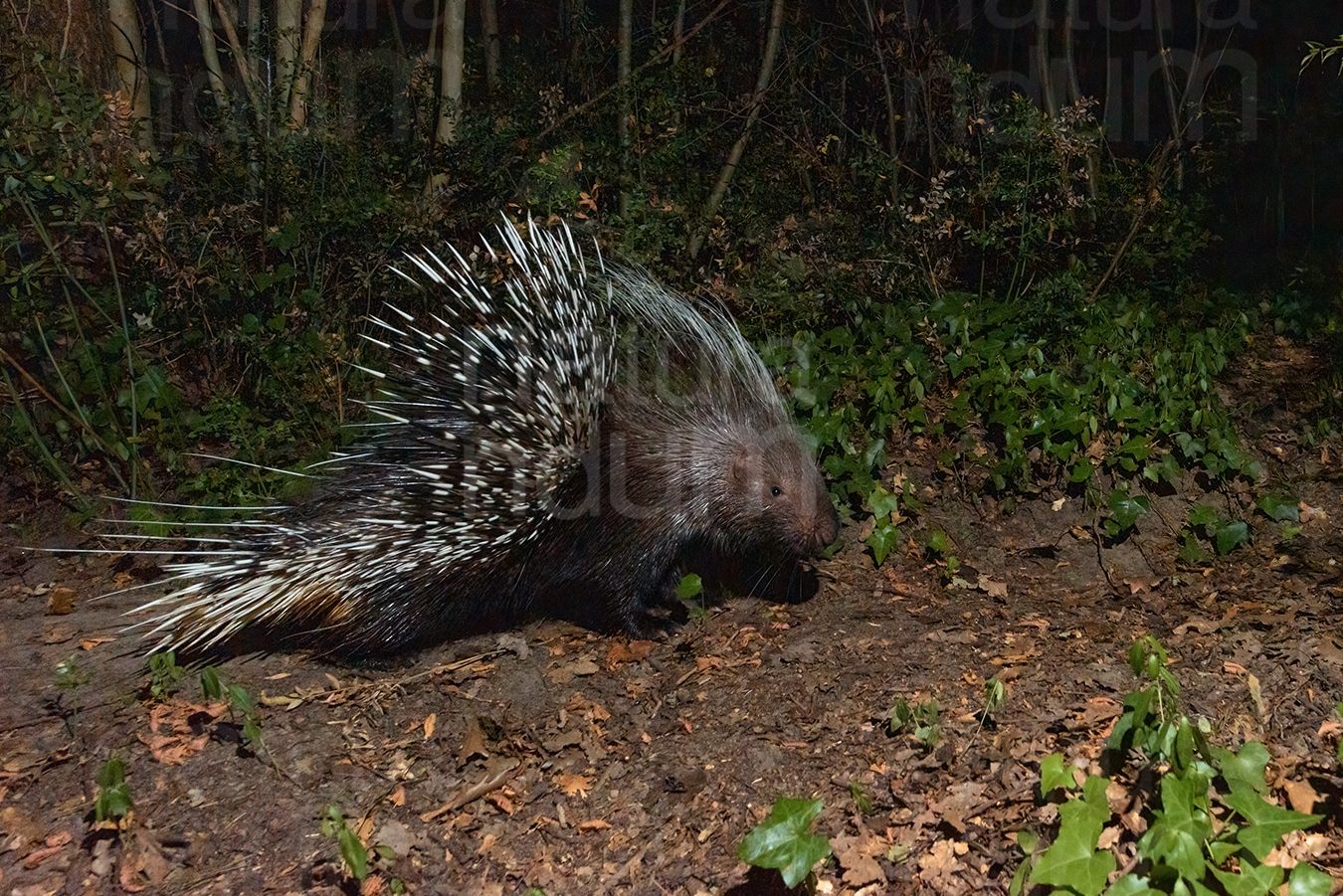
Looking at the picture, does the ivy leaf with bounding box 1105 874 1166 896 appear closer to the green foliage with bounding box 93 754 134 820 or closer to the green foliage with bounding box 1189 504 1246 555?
the green foliage with bounding box 1189 504 1246 555

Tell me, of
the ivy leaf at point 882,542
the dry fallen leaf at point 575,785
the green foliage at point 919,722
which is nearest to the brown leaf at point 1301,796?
the green foliage at point 919,722

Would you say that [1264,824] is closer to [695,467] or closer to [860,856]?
[860,856]

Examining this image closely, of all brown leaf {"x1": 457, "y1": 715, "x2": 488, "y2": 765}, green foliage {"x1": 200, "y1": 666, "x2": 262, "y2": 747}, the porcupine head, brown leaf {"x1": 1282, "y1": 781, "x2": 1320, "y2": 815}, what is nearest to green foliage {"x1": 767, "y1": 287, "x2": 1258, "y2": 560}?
the porcupine head

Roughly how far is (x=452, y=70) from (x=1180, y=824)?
486 cm

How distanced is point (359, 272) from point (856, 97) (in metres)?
3.28

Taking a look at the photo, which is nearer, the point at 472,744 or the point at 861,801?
the point at 861,801

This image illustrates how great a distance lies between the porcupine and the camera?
11.8 ft

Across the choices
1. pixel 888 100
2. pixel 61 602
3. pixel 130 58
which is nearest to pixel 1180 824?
pixel 61 602

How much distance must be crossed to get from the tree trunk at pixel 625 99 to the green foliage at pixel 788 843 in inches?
148

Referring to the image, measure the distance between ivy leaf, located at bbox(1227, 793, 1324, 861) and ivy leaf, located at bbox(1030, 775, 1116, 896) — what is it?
295 mm

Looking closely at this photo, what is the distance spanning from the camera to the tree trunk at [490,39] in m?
6.89

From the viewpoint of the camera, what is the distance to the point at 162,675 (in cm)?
342

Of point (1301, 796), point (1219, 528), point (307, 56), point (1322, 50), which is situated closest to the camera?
point (1301, 796)

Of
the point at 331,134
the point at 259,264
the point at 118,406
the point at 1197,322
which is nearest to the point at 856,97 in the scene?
the point at 1197,322
